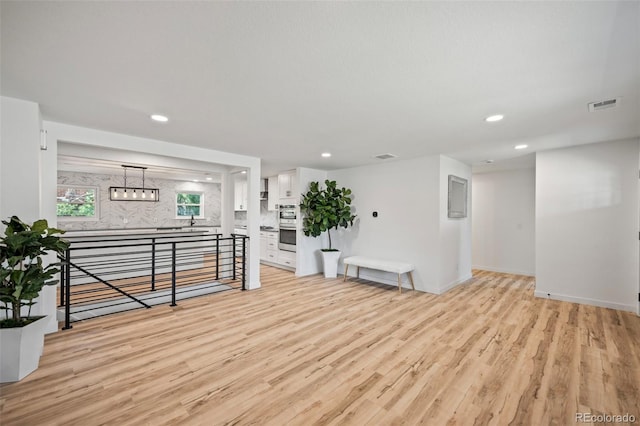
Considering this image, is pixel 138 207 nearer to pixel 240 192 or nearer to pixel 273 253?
pixel 240 192

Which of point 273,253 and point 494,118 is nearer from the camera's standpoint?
point 494,118

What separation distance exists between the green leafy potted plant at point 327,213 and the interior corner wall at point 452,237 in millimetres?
1760

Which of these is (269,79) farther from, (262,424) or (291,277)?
(291,277)

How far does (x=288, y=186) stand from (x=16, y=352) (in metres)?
4.80

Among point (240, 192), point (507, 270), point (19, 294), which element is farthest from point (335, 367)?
point (240, 192)

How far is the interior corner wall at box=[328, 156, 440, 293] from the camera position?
15.5 feet

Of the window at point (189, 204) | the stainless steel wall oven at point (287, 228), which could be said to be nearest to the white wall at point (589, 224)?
the stainless steel wall oven at point (287, 228)

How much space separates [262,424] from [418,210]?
4032 mm

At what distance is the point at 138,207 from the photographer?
8055 millimetres

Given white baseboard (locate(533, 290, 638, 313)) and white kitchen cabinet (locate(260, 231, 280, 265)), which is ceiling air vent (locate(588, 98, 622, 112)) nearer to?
white baseboard (locate(533, 290, 638, 313))

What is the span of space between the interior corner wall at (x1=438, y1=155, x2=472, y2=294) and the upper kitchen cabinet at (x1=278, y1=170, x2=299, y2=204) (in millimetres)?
2948

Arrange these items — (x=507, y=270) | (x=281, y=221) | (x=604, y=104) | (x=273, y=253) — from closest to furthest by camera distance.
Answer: (x=604, y=104) < (x=507, y=270) < (x=281, y=221) < (x=273, y=253)

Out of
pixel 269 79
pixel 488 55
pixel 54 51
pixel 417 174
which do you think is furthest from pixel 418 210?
pixel 54 51

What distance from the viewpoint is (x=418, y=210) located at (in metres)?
4.88
